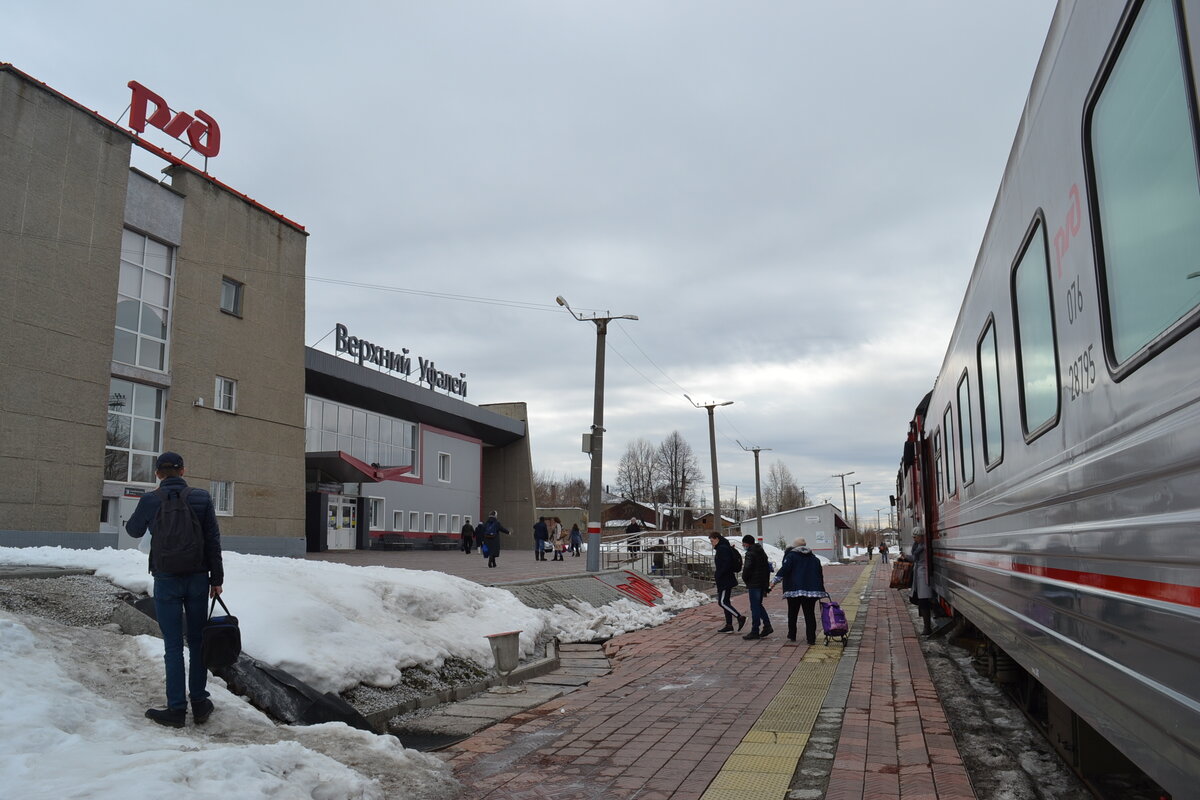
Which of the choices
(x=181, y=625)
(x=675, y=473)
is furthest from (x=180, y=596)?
(x=675, y=473)

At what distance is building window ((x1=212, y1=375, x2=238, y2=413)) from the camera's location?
916 inches

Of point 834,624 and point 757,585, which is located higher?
point 757,585

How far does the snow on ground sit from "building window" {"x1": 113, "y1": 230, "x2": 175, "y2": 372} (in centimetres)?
1159

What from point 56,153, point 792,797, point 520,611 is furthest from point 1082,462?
point 56,153

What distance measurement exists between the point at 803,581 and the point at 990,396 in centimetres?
718

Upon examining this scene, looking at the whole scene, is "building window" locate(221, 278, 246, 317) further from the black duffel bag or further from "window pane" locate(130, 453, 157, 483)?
the black duffel bag

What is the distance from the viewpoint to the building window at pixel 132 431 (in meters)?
20.4

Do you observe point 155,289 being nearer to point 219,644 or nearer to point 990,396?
point 219,644

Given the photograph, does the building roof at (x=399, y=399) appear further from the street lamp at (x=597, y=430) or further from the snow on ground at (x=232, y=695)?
the snow on ground at (x=232, y=695)

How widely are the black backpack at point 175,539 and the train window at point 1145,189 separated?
526 centimetres

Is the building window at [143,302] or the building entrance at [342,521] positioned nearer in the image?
the building window at [143,302]

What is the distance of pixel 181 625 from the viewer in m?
5.78

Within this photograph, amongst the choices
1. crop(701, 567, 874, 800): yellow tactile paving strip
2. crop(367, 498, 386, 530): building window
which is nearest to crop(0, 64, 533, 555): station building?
crop(367, 498, 386, 530): building window

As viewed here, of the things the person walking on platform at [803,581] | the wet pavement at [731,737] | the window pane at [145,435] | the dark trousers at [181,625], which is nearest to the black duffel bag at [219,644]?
the dark trousers at [181,625]
